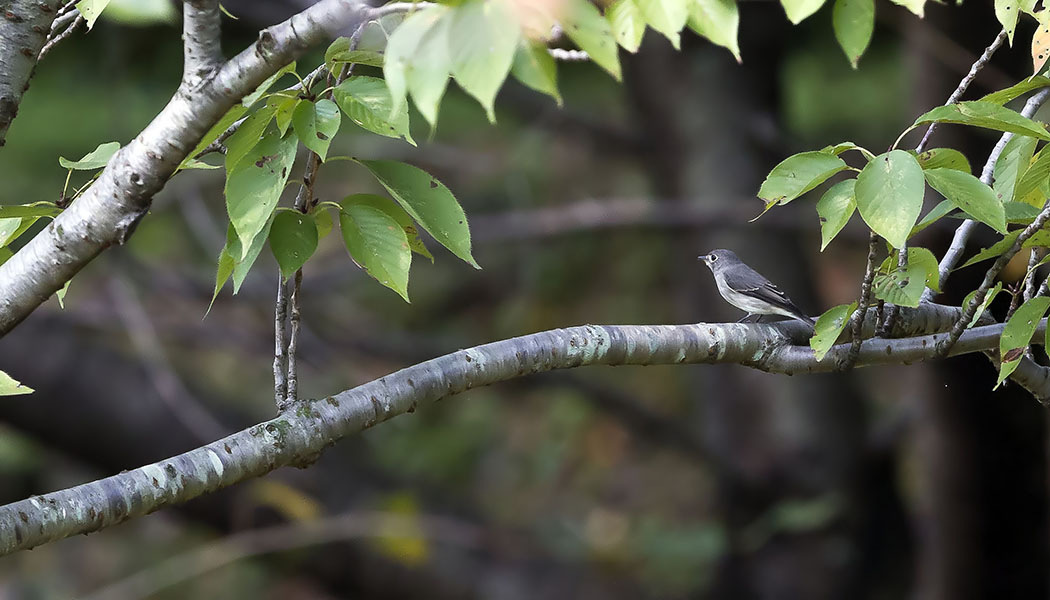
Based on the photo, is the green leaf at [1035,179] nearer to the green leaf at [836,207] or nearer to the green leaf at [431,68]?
the green leaf at [836,207]

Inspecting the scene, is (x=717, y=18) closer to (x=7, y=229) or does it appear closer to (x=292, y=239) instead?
(x=292, y=239)

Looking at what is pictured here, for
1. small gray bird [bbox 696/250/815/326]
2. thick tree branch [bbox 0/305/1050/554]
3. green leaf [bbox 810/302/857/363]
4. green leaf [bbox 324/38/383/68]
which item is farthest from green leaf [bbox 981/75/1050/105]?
small gray bird [bbox 696/250/815/326]

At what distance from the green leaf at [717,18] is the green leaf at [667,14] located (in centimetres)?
2

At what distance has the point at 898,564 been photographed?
19.0 feet

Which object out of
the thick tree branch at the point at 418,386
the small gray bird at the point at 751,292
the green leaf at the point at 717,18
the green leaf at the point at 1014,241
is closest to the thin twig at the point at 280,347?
the thick tree branch at the point at 418,386

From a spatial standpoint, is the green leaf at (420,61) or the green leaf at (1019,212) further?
the green leaf at (1019,212)

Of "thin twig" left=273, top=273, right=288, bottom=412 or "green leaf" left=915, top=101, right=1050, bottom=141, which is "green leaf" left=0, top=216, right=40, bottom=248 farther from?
"green leaf" left=915, top=101, right=1050, bottom=141

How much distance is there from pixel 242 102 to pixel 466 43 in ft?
2.01

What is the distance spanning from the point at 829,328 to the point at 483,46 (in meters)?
0.99

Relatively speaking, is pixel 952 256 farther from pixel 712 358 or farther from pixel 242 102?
pixel 242 102

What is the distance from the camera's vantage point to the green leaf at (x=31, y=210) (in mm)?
1763

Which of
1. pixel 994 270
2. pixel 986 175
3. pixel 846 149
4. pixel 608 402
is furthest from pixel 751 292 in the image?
pixel 846 149

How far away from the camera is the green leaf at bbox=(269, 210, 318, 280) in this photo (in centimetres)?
171

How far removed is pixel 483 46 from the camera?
121 cm
